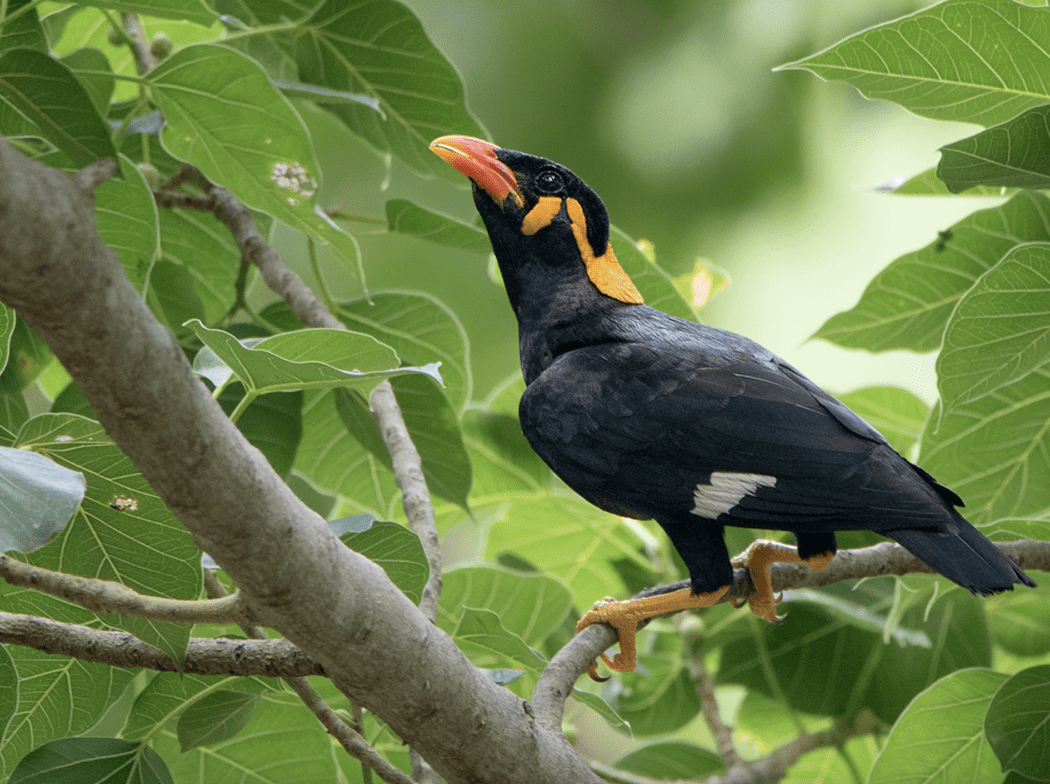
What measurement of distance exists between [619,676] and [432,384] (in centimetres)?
80

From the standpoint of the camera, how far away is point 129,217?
1.37 metres

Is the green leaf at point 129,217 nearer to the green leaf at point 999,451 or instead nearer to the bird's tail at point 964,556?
the bird's tail at point 964,556

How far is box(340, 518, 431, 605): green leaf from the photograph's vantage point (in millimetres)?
1091

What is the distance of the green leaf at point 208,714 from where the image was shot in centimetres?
116

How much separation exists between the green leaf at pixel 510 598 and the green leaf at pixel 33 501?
35.0 inches

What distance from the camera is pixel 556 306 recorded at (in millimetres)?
1657

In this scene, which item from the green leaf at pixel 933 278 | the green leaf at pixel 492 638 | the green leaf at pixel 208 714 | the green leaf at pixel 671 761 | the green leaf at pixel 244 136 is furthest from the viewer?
the green leaf at pixel 671 761

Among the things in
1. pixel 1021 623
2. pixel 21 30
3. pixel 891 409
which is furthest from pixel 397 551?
pixel 1021 623

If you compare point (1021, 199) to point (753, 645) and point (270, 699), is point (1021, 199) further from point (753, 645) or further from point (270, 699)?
point (270, 699)

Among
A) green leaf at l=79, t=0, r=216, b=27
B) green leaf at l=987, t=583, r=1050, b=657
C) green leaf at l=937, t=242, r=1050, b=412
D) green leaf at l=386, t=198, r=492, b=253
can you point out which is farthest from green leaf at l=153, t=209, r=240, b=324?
green leaf at l=987, t=583, r=1050, b=657

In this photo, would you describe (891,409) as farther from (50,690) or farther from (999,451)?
(50,690)

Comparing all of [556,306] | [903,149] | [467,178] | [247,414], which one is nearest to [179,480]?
[247,414]

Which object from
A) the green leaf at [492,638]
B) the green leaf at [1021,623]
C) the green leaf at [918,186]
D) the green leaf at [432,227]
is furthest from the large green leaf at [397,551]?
the green leaf at [1021,623]

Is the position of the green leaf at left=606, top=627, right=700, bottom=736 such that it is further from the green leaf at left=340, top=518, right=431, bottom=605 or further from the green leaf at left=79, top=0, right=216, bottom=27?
Result: the green leaf at left=79, top=0, right=216, bottom=27
